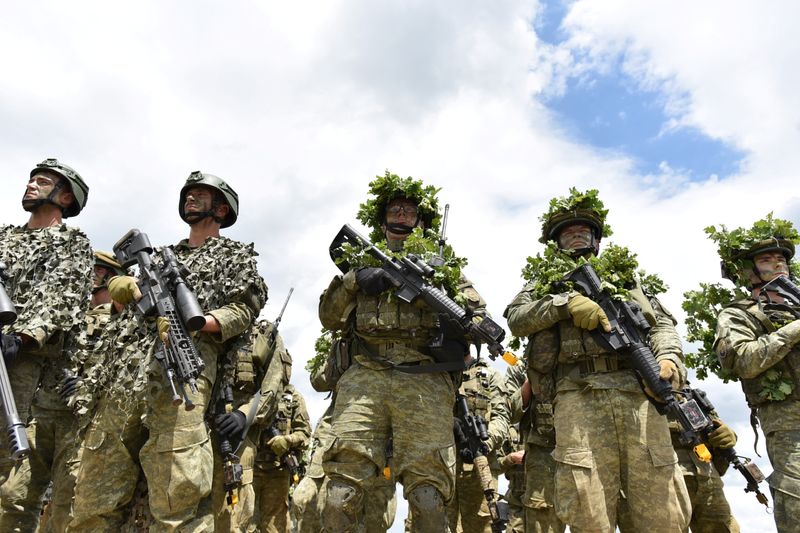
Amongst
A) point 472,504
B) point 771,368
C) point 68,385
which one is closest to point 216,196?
point 68,385

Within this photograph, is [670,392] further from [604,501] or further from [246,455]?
[246,455]

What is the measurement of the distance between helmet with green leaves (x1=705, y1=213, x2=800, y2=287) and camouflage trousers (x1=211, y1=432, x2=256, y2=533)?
6.16m

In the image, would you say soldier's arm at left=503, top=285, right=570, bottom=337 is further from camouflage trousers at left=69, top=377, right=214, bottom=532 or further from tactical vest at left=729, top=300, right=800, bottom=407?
camouflage trousers at left=69, top=377, right=214, bottom=532

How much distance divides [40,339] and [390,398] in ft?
9.86

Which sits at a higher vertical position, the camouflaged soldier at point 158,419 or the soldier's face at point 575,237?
the soldier's face at point 575,237

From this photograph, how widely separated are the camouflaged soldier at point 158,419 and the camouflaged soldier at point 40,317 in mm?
492

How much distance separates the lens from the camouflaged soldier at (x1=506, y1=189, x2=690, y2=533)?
525 cm

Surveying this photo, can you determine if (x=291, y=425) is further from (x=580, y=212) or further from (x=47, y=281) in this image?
(x=580, y=212)

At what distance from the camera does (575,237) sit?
22.0 ft

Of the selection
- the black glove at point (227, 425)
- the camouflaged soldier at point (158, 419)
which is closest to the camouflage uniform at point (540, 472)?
the black glove at point (227, 425)

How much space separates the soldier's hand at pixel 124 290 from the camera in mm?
5594

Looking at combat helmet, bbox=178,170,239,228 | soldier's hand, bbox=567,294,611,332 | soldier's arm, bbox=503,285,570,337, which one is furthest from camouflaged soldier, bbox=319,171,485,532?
combat helmet, bbox=178,170,239,228

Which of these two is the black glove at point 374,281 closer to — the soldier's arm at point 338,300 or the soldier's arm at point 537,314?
the soldier's arm at point 338,300

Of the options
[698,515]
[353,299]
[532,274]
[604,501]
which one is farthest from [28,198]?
[698,515]
